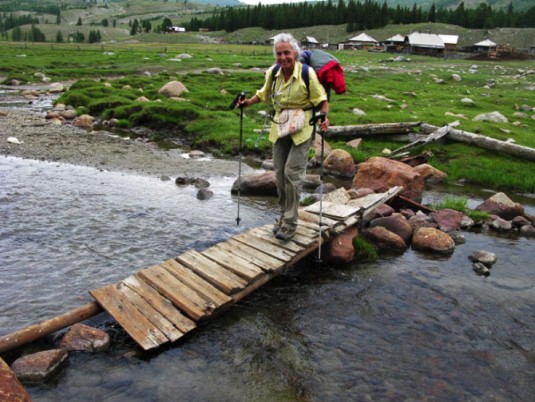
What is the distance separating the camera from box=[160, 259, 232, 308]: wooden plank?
7.16 m

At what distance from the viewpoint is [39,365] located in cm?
583

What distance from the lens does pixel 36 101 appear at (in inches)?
1361

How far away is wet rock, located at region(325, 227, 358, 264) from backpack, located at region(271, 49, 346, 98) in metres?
3.25

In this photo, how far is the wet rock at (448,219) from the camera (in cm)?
1183

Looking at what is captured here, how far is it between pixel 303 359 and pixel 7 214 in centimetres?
875

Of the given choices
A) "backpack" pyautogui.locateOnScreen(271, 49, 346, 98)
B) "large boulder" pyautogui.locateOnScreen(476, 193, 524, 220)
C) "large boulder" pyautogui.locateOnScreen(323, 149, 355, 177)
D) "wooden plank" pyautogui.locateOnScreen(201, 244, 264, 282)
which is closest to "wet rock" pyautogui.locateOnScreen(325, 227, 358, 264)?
"wooden plank" pyautogui.locateOnScreen(201, 244, 264, 282)

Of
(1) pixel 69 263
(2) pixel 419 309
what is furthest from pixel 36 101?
(2) pixel 419 309

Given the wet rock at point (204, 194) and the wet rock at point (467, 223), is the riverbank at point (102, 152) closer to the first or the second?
the wet rock at point (204, 194)

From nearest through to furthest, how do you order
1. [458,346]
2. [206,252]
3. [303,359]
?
[303,359], [458,346], [206,252]

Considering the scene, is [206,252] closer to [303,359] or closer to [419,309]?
[303,359]

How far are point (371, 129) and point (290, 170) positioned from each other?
13.0 metres

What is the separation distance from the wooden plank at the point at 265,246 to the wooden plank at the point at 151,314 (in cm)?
261


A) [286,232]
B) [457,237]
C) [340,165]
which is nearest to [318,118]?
[286,232]

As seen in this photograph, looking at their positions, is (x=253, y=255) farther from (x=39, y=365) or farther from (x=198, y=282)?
(x=39, y=365)
